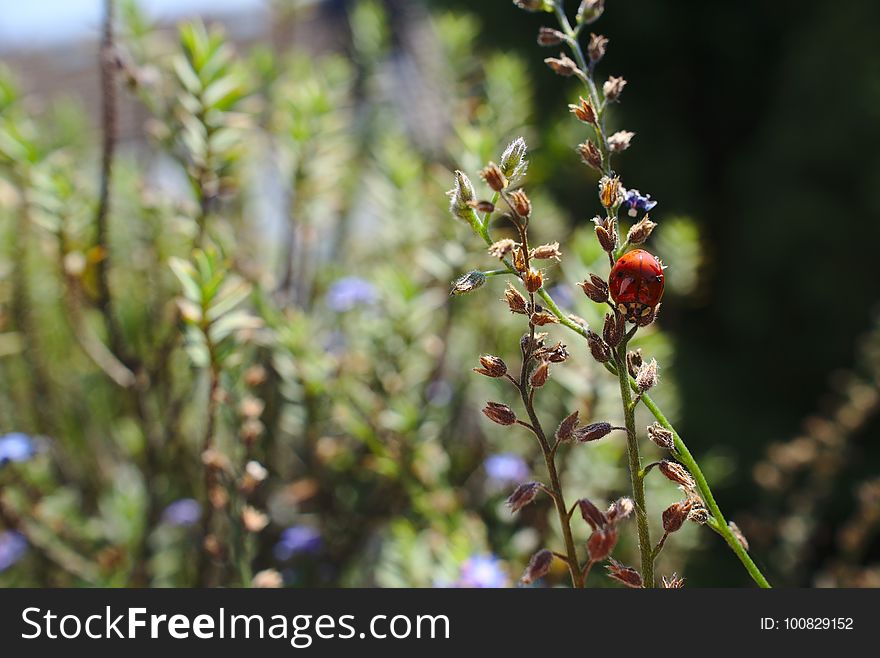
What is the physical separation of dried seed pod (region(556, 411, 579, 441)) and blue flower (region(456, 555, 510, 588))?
398mm

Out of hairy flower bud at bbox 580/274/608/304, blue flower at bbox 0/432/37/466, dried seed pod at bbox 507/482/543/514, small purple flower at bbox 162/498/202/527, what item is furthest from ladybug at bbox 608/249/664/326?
small purple flower at bbox 162/498/202/527

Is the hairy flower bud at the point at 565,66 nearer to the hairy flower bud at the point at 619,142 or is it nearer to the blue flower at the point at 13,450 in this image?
the hairy flower bud at the point at 619,142

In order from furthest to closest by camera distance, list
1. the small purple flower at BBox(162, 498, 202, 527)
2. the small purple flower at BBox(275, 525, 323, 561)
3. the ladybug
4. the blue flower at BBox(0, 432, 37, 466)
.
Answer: the small purple flower at BBox(162, 498, 202, 527) → the small purple flower at BBox(275, 525, 323, 561) → the blue flower at BBox(0, 432, 37, 466) → the ladybug

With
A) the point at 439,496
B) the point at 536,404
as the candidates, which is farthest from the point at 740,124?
the point at 439,496

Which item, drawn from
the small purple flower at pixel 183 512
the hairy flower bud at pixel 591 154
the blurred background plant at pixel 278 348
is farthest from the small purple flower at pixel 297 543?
the hairy flower bud at pixel 591 154

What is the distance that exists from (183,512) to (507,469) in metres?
0.50

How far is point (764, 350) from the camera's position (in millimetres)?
3033

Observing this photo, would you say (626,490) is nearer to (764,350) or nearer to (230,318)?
(230,318)

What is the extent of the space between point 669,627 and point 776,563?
51.5 inches

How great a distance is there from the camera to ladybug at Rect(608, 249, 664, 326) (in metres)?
0.50

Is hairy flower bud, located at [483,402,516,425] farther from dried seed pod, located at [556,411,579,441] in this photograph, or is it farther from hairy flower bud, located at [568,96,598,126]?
hairy flower bud, located at [568,96,598,126]

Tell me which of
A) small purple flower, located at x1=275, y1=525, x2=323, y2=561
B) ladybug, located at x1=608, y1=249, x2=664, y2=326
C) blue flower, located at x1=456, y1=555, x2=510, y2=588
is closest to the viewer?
ladybug, located at x1=608, y1=249, x2=664, y2=326

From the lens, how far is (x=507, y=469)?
1.20m

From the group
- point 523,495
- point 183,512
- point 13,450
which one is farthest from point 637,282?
point 183,512
